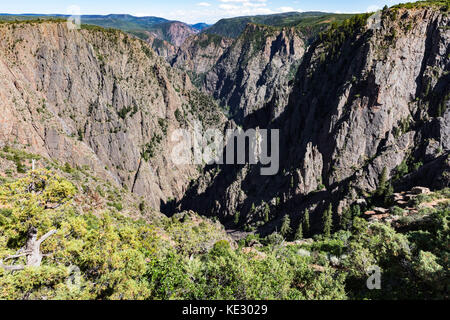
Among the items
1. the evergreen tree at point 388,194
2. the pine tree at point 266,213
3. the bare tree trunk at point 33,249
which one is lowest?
the pine tree at point 266,213

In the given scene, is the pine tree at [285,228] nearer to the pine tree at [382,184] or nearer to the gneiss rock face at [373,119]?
the gneiss rock face at [373,119]

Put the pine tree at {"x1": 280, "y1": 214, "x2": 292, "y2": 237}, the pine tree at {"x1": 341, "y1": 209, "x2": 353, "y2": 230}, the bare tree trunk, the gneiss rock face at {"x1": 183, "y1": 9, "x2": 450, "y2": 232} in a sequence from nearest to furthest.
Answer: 1. the bare tree trunk
2. the pine tree at {"x1": 341, "y1": 209, "x2": 353, "y2": 230}
3. the gneiss rock face at {"x1": 183, "y1": 9, "x2": 450, "y2": 232}
4. the pine tree at {"x1": 280, "y1": 214, "x2": 292, "y2": 237}

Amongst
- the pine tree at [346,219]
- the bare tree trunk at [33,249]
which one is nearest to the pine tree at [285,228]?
the pine tree at [346,219]

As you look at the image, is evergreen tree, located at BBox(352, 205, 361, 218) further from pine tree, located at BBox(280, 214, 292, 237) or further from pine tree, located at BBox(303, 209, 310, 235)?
pine tree, located at BBox(280, 214, 292, 237)

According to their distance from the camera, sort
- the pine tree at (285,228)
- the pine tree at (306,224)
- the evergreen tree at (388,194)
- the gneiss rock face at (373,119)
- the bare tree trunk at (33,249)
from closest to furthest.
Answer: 1. the bare tree trunk at (33,249)
2. the evergreen tree at (388,194)
3. the gneiss rock face at (373,119)
4. the pine tree at (306,224)
5. the pine tree at (285,228)

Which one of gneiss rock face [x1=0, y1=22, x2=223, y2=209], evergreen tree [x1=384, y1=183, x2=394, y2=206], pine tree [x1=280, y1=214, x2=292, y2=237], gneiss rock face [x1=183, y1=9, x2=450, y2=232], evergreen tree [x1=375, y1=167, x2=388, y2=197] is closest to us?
evergreen tree [x1=384, y1=183, x2=394, y2=206]

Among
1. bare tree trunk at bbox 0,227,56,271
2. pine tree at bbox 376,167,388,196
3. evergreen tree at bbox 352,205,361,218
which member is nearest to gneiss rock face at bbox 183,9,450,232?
pine tree at bbox 376,167,388,196
